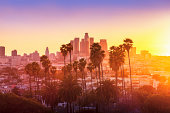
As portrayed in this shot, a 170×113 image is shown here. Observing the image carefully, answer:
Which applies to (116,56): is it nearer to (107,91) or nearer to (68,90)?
(107,91)

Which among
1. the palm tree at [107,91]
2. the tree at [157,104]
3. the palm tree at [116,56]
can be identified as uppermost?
the palm tree at [116,56]

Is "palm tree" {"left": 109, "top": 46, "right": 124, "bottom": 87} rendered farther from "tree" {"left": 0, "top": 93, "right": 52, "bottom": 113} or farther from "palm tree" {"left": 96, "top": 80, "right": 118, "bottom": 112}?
"tree" {"left": 0, "top": 93, "right": 52, "bottom": 113}

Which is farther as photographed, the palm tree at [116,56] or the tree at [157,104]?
the palm tree at [116,56]

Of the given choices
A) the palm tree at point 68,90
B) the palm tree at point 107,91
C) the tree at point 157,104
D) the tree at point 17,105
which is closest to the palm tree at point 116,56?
the palm tree at point 107,91

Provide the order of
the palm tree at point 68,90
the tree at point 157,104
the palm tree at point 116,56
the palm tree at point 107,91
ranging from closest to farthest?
the tree at point 157,104, the palm tree at point 68,90, the palm tree at point 107,91, the palm tree at point 116,56

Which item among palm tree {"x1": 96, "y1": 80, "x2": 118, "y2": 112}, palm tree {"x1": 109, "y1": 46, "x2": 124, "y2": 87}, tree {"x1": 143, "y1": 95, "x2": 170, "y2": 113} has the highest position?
palm tree {"x1": 109, "y1": 46, "x2": 124, "y2": 87}

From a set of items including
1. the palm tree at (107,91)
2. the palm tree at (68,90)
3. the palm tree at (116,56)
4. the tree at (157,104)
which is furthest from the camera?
the palm tree at (116,56)

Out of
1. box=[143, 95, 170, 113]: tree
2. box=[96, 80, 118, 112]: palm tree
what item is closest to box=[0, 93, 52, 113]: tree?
box=[96, 80, 118, 112]: palm tree

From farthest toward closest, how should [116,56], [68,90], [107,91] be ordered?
1. [116,56]
2. [107,91]
3. [68,90]

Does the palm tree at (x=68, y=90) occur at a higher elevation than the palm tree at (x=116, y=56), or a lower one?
lower

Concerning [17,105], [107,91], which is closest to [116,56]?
[107,91]

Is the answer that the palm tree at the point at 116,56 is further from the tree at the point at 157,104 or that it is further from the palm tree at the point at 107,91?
the tree at the point at 157,104

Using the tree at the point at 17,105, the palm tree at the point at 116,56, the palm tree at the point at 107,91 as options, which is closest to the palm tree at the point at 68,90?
the tree at the point at 17,105

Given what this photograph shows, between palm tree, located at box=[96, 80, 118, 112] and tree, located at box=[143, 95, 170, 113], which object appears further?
palm tree, located at box=[96, 80, 118, 112]
